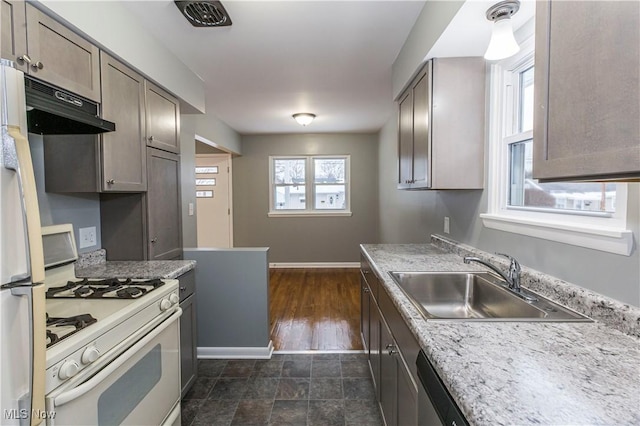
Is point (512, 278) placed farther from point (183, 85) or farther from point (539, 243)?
point (183, 85)

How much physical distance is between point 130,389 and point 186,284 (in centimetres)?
81

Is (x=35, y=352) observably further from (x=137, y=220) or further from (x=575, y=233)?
(x=575, y=233)

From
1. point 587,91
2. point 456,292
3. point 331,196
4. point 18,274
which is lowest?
point 456,292

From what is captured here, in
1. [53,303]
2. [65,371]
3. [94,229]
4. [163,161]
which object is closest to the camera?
[65,371]

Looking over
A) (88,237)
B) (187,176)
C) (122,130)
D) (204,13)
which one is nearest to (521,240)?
(204,13)

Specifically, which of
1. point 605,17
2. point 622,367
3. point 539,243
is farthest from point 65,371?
point 539,243

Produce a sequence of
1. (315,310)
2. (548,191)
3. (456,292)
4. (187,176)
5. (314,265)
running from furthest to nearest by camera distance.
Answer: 1. (314,265)
2. (315,310)
3. (187,176)
4. (456,292)
5. (548,191)

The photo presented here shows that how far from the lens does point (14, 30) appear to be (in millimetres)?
1219

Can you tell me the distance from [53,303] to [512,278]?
1.98m

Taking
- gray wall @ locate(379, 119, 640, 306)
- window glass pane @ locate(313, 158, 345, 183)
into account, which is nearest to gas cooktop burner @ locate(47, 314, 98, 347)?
gray wall @ locate(379, 119, 640, 306)

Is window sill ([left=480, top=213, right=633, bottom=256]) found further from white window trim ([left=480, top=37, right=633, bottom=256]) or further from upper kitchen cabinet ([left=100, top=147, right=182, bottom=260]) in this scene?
upper kitchen cabinet ([left=100, top=147, right=182, bottom=260])

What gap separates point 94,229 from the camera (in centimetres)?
211

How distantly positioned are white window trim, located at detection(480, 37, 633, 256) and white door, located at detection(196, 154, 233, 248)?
15.3 feet

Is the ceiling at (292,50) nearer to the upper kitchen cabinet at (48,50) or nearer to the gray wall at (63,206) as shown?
the upper kitchen cabinet at (48,50)
